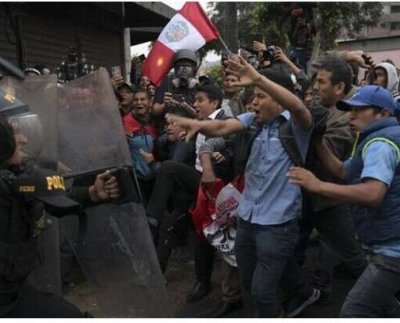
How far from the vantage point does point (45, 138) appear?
256 cm

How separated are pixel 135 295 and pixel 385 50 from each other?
106ft

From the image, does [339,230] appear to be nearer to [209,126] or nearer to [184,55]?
[209,126]

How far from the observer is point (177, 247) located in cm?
551

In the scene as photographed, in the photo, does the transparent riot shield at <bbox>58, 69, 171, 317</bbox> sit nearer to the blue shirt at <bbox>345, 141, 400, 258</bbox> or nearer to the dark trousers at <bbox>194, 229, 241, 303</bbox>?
the blue shirt at <bbox>345, 141, 400, 258</bbox>

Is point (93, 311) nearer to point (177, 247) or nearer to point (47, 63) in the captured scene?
point (177, 247)

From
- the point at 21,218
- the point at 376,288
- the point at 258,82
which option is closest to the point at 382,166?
the point at 376,288

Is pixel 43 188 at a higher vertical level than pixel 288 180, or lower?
higher

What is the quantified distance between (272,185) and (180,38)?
2840mm

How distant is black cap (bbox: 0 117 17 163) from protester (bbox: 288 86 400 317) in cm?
125

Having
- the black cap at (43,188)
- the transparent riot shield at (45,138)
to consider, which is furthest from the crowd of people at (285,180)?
the transparent riot shield at (45,138)

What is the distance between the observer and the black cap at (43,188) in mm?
2127

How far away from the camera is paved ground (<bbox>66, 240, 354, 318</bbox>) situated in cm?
394

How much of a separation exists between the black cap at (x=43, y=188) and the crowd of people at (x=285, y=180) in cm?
11

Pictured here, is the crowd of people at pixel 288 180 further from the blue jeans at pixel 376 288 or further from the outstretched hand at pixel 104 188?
the outstretched hand at pixel 104 188
